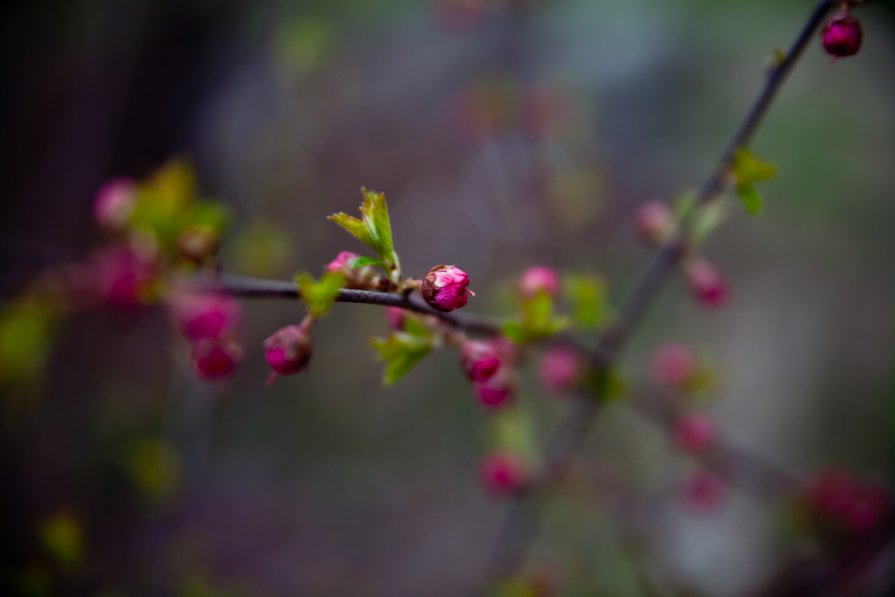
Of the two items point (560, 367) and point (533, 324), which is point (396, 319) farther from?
point (560, 367)

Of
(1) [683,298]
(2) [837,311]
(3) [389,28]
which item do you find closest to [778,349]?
(2) [837,311]

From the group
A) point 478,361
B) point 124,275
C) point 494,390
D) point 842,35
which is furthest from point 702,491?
point 124,275

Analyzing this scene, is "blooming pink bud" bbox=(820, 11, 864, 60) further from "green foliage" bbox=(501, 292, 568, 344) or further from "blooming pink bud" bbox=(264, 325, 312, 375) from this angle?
"blooming pink bud" bbox=(264, 325, 312, 375)

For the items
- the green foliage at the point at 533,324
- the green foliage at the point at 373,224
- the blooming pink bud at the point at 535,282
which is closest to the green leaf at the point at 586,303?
the blooming pink bud at the point at 535,282

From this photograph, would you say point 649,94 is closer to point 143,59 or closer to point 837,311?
point 837,311

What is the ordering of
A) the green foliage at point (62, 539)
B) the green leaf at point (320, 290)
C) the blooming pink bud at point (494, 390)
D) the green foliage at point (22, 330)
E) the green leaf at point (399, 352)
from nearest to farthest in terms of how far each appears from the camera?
the green leaf at point (320, 290) < the green leaf at point (399, 352) < the blooming pink bud at point (494, 390) < the green foliage at point (62, 539) < the green foliage at point (22, 330)

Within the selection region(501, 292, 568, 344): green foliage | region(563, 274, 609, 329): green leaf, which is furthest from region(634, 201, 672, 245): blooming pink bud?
region(501, 292, 568, 344): green foliage

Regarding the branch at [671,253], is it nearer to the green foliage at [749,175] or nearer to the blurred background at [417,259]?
the green foliage at [749,175]
